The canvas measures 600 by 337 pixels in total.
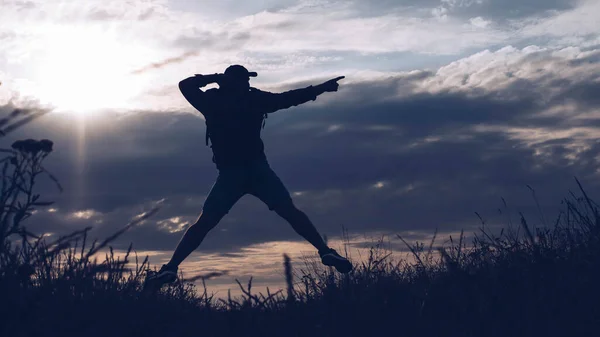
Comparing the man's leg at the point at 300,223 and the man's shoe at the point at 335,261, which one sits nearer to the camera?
the man's shoe at the point at 335,261

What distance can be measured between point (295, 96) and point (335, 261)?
2210mm

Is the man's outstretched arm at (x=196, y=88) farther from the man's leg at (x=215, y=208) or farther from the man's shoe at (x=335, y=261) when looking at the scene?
the man's shoe at (x=335, y=261)

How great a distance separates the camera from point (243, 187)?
329 inches

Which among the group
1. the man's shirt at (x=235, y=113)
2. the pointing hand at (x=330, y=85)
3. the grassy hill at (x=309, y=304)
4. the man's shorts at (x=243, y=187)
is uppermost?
the pointing hand at (x=330, y=85)

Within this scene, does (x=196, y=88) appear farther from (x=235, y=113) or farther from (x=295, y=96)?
(x=295, y=96)

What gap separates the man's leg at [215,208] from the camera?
27.1 feet

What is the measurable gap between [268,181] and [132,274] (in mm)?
2323

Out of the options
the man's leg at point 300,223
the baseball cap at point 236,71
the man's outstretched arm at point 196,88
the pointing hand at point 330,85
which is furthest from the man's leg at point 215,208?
the pointing hand at point 330,85

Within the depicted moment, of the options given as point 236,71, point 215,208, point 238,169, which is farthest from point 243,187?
point 236,71

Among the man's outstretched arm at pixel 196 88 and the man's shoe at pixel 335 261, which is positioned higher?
the man's outstretched arm at pixel 196 88

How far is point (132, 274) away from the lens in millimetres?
6578

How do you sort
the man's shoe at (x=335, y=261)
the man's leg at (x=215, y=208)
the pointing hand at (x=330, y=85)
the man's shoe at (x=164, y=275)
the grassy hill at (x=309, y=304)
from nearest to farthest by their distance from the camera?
the grassy hill at (x=309, y=304) < the man's shoe at (x=164, y=275) < the man's shoe at (x=335, y=261) < the man's leg at (x=215, y=208) < the pointing hand at (x=330, y=85)

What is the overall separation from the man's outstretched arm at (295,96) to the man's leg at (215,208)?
1.01 meters

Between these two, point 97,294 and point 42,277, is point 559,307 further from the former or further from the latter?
point 42,277
